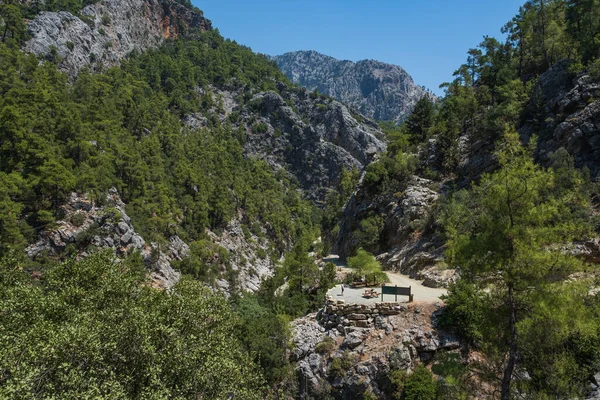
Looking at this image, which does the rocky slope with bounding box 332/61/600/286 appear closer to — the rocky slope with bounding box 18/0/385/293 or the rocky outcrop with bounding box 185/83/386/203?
the rocky slope with bounding box 18/0/385/293

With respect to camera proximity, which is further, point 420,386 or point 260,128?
point 260,128

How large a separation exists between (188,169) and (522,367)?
7300 centimetres

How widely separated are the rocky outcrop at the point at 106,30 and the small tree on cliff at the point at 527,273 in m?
97.2

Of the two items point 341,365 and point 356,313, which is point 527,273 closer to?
point 341,365

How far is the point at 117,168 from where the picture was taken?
58.9m

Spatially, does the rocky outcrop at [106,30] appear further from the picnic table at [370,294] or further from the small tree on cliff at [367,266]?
the picnic table at [370,294]

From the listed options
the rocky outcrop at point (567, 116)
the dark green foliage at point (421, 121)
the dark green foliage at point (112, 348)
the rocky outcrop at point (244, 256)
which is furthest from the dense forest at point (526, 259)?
the rocky outcrop at point (244, 256)

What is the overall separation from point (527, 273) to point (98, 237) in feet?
158

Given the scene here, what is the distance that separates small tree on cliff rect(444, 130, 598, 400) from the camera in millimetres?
9969

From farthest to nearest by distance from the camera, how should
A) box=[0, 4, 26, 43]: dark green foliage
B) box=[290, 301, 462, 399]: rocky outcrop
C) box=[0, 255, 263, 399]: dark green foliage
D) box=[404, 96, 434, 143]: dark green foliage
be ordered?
box=[0, 4, 26, 43]: dark green foliage < box=[404, 96, 434, 143]: dark green foliage < box=[290, 301, 462, 399]: rocky outcrop < box=[0, 255, 263, 399]: dark green foliage

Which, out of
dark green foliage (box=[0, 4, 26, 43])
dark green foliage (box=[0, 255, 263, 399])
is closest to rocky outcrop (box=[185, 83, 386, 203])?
dark green foliage (box=[0, 4, 26, 43])

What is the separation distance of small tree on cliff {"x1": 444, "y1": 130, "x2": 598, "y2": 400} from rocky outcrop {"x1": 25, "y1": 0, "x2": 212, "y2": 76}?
97178 mm

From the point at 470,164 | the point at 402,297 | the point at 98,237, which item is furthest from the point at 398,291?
the point at 98,237

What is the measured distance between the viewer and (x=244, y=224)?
288 feet
